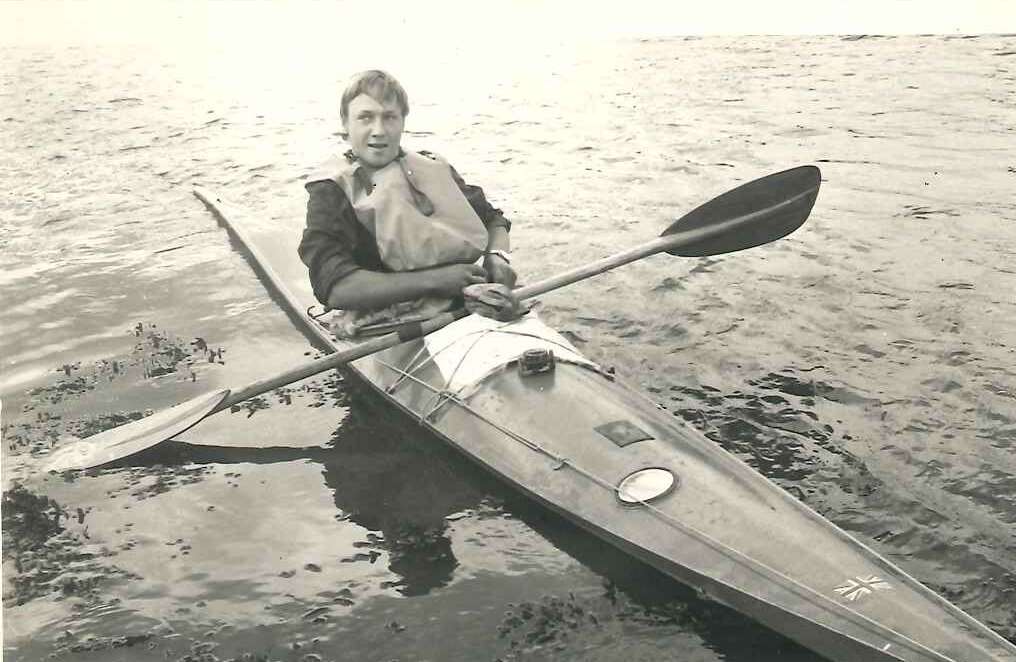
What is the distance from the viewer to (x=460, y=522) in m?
4.54

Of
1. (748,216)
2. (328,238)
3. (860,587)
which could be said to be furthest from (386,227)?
(860,587)

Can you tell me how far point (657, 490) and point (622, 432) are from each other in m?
0.39

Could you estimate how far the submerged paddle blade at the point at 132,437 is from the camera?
16.6 ft

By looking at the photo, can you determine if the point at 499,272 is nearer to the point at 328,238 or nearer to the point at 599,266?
the point at 599,266

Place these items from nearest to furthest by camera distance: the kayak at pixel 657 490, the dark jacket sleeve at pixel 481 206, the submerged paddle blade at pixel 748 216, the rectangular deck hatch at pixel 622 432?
the kayak at pixel 657 490 < the rectangular deck hatch at pixel 622 432 < the dark jacket sleeve at pixel 481 206 < the submerged paddle blade at pixel 748 216

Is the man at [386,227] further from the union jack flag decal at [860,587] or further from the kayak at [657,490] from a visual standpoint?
the union jack flag decal at [860,587]

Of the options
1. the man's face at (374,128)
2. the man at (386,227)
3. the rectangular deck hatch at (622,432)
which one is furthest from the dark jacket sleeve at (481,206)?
the rectangular deck hatch at (622,432)

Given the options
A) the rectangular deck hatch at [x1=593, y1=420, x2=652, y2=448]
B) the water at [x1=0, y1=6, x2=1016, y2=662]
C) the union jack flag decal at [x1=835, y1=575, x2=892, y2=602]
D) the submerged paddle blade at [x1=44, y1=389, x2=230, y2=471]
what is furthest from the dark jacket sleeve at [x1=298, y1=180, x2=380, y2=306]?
the union jack flag decal at [x1=835, y1=575, x2=892, y2=602]

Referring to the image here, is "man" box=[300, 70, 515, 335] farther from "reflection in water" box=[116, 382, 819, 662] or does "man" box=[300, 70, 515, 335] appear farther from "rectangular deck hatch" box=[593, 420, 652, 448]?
"rectangular deck hatch" box=[593, 420, 652, 448]

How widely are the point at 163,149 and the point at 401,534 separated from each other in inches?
409

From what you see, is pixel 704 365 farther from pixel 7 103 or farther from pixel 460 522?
pixel 7 103

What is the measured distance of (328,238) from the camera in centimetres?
498

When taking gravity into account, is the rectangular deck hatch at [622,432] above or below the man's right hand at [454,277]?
below

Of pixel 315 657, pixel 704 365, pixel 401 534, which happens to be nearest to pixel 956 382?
pixel 704 365
